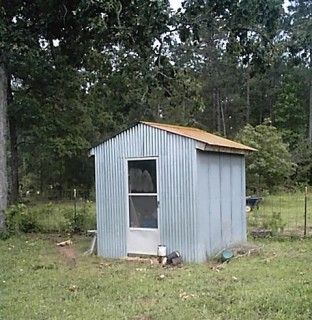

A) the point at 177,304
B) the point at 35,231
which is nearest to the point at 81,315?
the point at 177,304

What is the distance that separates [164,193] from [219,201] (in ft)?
3.76

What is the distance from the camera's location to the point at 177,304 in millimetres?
5078

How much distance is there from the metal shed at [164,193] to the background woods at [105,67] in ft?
11.0

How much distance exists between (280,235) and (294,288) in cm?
418

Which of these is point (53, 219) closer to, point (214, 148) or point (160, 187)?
point (160, 187)

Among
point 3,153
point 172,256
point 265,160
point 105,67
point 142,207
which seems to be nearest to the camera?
point 172,256

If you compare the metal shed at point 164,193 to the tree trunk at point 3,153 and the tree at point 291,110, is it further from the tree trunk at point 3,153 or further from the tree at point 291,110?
the tree at point 291,110

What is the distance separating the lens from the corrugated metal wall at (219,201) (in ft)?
25.4

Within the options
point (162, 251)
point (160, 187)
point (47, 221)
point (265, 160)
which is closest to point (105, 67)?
point (47, 221)

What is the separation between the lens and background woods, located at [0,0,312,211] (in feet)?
35.2

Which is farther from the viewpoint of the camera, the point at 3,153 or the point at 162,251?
the point at 3,153

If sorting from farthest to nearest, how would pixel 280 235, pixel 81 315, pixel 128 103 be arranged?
pixel 128 103 → pixel 280 235 → pixel 81 315

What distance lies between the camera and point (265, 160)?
2022cm

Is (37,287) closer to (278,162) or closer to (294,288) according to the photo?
(294,288)
